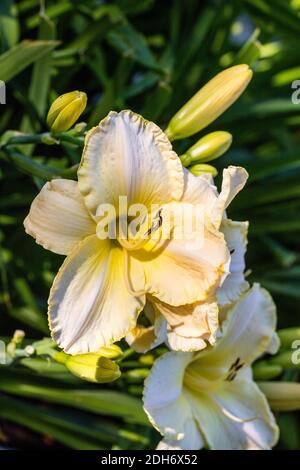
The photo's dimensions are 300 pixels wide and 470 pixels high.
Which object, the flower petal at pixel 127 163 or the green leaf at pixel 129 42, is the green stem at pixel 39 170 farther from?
the green leaf at pixel 129 42

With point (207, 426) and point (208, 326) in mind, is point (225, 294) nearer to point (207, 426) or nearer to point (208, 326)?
point (208, 326)

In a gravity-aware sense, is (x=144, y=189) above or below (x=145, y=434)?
above

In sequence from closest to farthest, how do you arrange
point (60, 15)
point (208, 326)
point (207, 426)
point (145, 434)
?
point (208, 326) → point (207, 426) → point (145, 434) → point (60, 15)

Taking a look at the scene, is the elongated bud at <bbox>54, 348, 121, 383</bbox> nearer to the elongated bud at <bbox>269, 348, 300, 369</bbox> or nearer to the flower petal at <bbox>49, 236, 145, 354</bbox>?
the flower petal at <bbox>49, 236, 145, 354</bbox>

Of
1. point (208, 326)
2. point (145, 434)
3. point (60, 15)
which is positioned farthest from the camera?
point (60, 15)

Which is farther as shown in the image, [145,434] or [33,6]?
[33,6]

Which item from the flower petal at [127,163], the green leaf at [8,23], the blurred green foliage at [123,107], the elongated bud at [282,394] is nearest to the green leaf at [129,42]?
the blurred green foliage at [123,107]

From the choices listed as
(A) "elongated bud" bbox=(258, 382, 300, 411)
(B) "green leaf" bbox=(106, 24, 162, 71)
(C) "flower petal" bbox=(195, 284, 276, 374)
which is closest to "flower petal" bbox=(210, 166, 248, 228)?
(C) "flower petal" bbox=(195, 284, 276, 374)

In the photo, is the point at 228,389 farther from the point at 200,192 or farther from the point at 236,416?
the point at 200,192

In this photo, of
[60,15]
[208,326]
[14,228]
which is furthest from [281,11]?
[208,326]
